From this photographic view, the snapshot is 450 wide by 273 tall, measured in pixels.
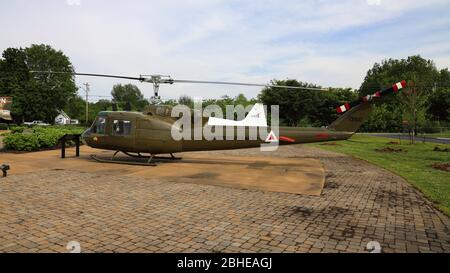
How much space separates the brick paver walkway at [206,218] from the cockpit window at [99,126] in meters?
4.55

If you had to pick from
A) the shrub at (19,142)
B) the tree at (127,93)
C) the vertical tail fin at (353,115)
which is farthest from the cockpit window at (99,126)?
the tree at (127,93)

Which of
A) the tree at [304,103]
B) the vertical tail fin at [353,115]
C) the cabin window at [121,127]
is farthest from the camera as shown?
the tree at [304,103]

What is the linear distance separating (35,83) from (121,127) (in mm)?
54037

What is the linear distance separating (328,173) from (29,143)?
57.2 ft

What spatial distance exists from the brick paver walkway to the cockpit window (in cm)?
455

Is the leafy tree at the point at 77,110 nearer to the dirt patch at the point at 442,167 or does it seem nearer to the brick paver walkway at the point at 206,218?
the brick paver walkway at the point at 206,218

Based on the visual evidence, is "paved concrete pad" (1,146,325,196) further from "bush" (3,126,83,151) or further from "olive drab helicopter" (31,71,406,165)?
"bush" (3,126,83,151)

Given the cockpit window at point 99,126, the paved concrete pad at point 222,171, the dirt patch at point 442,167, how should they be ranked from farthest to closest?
1. the cockpit window at point 99,126
2. the dirt patch at point 442,167
3. the paved concrete pad at point 222,171

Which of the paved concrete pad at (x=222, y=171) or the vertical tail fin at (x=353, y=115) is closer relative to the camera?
the paved concrete pad at (x=222, y=171)

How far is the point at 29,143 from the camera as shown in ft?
60.1

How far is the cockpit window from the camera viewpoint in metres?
14.2

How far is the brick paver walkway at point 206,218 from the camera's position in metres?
5.14

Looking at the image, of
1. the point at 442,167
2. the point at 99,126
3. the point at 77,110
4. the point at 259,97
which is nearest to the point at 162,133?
the point at 99,126
